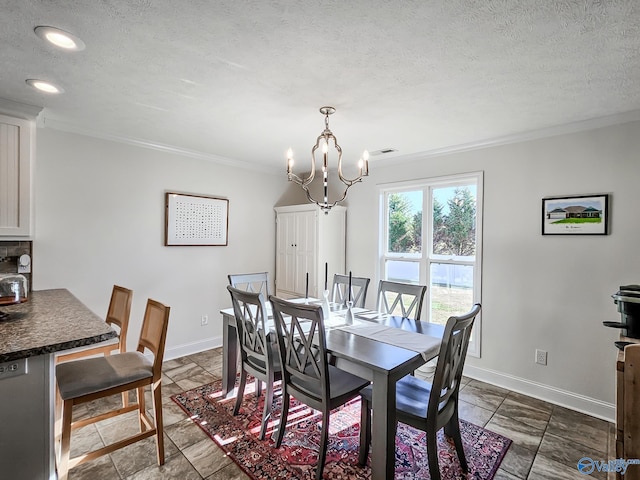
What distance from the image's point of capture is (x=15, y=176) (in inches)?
93.3

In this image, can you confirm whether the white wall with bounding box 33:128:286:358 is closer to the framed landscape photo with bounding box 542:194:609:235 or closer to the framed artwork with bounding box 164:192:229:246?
the framed artwork with bounding box 164:192:229:246

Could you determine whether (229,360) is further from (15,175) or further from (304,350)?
(15,175)

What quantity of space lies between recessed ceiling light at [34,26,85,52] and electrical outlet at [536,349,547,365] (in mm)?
3976

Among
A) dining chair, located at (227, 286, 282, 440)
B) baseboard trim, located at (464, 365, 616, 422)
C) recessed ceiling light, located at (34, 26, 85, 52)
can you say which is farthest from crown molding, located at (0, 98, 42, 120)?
baseboard trim, located at (464, 365, 616, 422)

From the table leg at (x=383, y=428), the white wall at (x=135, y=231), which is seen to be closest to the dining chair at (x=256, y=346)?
the table leg at (x=383, y=428)

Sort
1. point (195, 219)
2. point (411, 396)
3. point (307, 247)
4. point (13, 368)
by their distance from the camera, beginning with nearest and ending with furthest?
point (13, 368) < point (411, 396) < point (195, 219) < point (307, 247)

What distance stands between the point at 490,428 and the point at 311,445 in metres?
1.35

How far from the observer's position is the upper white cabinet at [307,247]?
404cm

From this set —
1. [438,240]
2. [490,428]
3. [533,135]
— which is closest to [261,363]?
[490,428]

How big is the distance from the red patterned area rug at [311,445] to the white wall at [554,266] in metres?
0.98

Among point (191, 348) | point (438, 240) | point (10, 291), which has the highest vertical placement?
point (438, 240)

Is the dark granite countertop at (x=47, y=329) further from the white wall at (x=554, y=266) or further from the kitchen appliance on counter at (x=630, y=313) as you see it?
the white wall at (x=554, y=266)

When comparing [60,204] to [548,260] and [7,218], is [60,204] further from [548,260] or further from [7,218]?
[548,260]

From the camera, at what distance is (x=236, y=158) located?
13.1ft
